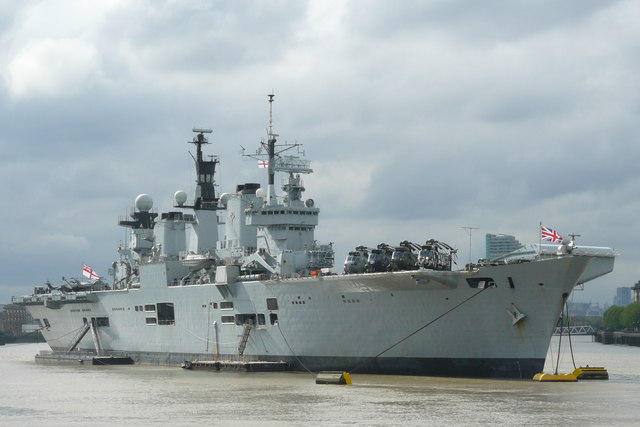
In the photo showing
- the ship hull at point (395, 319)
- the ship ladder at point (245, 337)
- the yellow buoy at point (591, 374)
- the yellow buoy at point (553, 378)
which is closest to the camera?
the ship hull at point (395, 319)

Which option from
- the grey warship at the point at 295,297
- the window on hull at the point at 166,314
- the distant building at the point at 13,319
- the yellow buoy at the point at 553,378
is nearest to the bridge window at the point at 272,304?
the grey warship at the point at 295,297

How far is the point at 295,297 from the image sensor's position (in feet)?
123

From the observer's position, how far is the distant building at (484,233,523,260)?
33.4m

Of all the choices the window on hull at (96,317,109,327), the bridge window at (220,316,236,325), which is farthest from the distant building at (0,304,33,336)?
the bridge window at (220,316,236,325)

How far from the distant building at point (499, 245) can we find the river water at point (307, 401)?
14.2ft

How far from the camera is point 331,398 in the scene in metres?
28.6

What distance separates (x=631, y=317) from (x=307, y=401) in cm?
8910

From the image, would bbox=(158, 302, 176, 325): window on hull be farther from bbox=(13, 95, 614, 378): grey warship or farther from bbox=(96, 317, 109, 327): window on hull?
bbox=(96, 317, 109, 327): window on hull

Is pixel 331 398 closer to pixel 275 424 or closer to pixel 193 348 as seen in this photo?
pixel 275 424

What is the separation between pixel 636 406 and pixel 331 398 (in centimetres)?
856

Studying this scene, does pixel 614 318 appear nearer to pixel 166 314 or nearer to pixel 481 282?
pixel 166 314

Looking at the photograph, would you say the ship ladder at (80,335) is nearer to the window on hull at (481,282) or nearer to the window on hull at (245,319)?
the window on hull at (245,319)

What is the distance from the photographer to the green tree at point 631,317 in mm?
109375

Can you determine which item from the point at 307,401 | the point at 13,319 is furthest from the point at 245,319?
the point at 13,319
